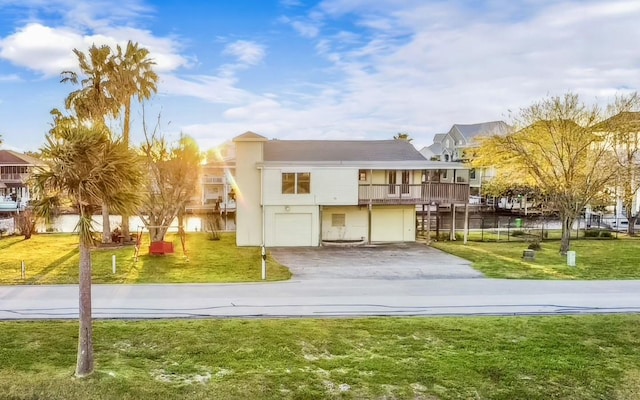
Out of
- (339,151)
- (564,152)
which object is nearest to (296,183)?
(339,151)

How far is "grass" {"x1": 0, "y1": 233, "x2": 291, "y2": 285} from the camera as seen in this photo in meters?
17.1

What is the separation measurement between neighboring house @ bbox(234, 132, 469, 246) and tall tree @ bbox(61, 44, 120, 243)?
7.03 meters

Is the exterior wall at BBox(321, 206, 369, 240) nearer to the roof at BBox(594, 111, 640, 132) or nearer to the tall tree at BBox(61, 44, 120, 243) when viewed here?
the tall tree at BBox(61, 44, 120, 243)

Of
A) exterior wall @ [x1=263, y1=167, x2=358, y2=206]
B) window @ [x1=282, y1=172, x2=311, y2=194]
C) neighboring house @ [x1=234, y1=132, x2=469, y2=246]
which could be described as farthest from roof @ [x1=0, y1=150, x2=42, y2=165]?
window @ [x1=282, y1=172, x2=311, y2=194]

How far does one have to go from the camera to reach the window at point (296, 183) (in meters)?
27.2

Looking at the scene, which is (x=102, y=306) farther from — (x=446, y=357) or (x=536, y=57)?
(x=536, y=57)

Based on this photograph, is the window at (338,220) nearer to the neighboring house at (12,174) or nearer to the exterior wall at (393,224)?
the exterior wall at (393,224)

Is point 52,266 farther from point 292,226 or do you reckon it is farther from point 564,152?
point 564,152

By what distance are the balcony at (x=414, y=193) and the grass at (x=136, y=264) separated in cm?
731

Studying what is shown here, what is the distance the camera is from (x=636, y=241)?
30.5 meters

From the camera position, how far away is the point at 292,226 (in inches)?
1083

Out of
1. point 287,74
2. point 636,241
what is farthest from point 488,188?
point 287,74

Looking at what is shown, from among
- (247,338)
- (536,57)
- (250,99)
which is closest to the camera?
(247,338)

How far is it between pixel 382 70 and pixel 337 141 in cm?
781
